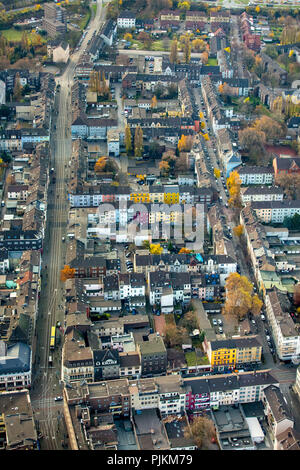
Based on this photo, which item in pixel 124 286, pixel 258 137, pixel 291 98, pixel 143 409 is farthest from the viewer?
pixel 291 98

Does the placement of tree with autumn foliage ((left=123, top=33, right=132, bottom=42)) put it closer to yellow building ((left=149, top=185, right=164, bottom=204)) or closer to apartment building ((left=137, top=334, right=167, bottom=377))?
yellow building ((left=149, top=185, right=164, bottom=204))

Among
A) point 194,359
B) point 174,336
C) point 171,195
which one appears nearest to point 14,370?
point 174,336

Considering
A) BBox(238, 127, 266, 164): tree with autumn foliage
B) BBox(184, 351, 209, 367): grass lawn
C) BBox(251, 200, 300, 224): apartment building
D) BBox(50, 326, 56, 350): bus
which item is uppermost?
BBox(238, 127, 266, 164): tree with autumn foliage

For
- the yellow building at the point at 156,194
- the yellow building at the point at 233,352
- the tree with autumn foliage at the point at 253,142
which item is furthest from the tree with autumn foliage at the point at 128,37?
the yellow building at the point at 233,352

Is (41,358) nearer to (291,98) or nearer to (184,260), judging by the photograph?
(184,260)

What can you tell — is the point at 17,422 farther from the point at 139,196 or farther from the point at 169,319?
the point at 139,196

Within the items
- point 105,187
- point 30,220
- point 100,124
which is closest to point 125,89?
point 100,124

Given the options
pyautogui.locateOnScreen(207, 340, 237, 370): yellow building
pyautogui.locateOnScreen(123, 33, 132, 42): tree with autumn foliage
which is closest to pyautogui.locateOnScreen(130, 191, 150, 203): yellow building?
pyautogui.locateOnScreen(207, 340, 237, 370): yellow building

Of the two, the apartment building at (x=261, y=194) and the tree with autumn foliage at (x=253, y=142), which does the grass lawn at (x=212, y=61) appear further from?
the apartment building at (x=261, y=194)
